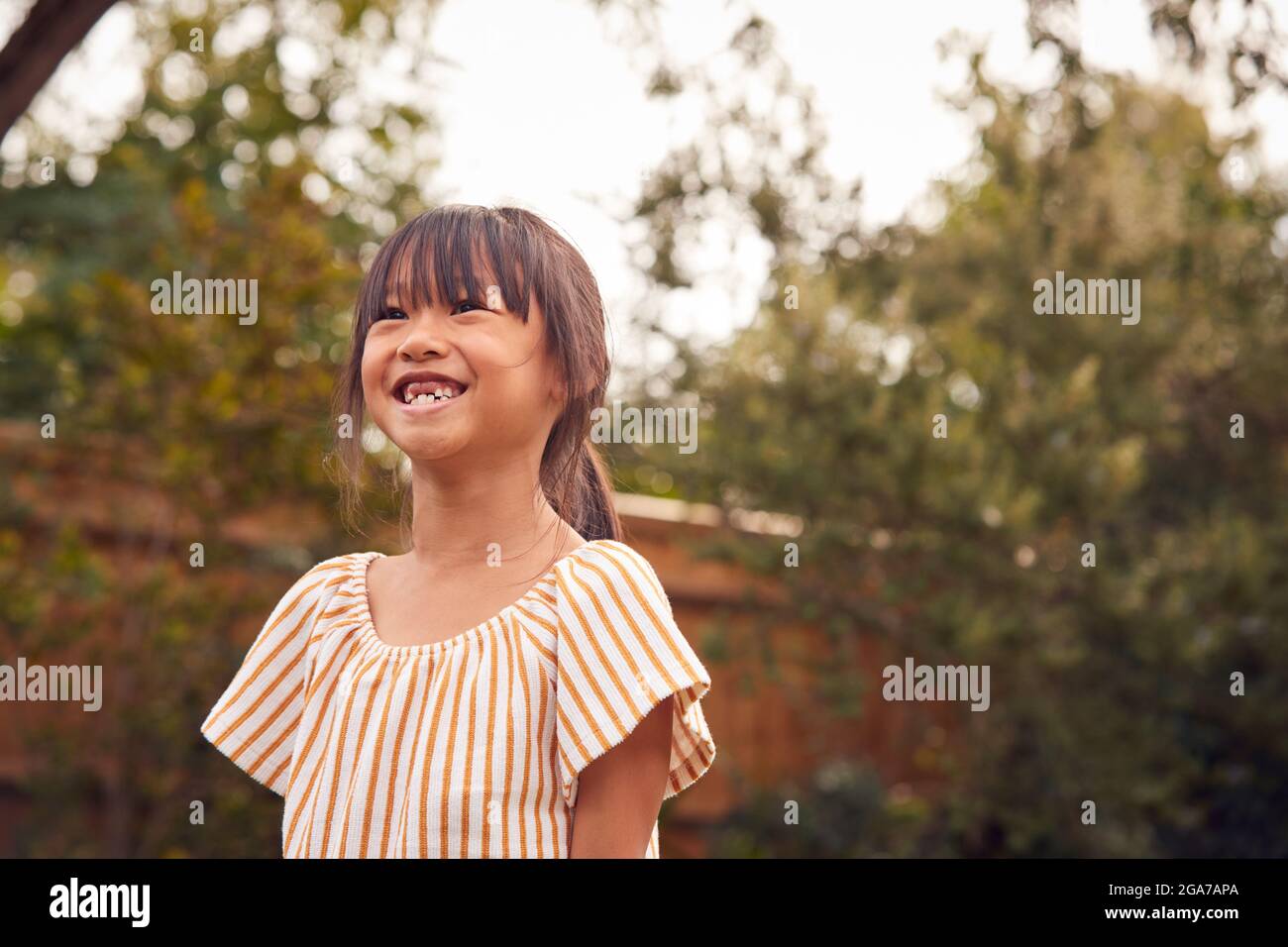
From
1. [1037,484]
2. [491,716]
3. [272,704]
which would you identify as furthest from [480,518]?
[1037,484]

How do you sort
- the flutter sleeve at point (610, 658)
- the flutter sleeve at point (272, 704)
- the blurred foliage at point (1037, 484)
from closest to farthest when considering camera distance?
the flutter sleeve at point (610, 658)
the flutter sleeve at point (272, 704)
the blurred foliage at point (1037, 484)

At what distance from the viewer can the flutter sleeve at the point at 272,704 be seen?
68.1 inches

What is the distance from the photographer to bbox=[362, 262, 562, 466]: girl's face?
157cm

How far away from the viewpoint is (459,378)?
1.58 metres

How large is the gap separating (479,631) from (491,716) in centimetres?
11

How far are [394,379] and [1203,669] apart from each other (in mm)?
5808

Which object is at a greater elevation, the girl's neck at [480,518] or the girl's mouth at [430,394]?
the girl's mouth at [430,394]

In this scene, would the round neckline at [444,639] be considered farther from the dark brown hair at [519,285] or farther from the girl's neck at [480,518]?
the dark brown hair at [519,285]

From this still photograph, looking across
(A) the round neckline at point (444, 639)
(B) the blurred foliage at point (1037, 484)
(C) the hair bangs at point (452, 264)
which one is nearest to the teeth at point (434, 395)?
(C) the hair bangs at point (452, 264)

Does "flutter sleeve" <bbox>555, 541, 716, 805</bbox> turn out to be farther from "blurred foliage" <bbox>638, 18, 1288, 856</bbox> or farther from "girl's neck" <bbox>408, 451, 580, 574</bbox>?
"blurred foliage" <bbox>638, 18, 1288, 856</bbox>

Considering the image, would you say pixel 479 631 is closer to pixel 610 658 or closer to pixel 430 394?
pixel 610 658

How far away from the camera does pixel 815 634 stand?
23.8 feet

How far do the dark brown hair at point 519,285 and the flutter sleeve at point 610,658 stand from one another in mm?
209
